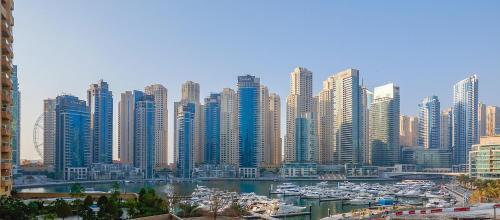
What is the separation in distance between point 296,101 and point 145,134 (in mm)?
35415

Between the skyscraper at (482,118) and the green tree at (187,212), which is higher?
the skyscraper at (482,118)

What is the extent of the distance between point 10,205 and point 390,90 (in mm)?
106515

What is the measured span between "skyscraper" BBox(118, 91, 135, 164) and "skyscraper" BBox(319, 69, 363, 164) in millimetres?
46132

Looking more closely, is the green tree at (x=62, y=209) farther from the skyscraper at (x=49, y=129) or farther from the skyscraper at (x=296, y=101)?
the skyscraper at (x=296, y=101)

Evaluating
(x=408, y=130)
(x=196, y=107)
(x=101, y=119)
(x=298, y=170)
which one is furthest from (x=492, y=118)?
(x=101, y=119)

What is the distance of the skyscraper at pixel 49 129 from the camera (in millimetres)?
88750

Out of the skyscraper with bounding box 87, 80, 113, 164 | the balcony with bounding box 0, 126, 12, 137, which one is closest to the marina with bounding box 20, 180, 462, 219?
the balcony with bounding box 0, 126, 12, 137

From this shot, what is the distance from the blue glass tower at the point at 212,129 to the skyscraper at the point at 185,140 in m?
9.69

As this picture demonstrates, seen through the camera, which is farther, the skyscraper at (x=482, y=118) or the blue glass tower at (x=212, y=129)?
the skyscraper at (x=482, y=118)

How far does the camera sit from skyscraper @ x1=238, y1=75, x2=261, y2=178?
97.4 metres

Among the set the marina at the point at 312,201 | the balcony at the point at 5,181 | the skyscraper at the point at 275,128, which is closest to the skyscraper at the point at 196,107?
the skyscraper at the point at 275,128

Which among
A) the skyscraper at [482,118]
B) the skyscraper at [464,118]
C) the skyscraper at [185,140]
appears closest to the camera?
the skyscraper at [185,140]

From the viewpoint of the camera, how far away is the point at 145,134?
3684 inches

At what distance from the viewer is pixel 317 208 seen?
4159cm
